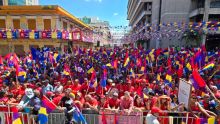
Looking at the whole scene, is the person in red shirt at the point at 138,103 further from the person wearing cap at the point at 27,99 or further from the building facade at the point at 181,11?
the building facade at the point at 181,11

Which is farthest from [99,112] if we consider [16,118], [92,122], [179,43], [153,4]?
[153,4]

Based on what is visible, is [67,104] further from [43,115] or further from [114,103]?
[114,103]

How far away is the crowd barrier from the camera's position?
5.69 meters

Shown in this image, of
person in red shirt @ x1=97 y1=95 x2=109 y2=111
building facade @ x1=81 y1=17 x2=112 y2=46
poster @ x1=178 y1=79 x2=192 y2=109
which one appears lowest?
person in red shirt @ x1=97 y1=95 x2=109 y2=111

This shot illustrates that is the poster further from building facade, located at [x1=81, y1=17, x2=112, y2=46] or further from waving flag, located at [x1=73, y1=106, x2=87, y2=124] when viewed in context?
building facade, located at [x1=81, y1=17, x2=112, y2=46]

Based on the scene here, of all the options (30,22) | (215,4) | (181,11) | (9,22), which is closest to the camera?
(30,22)

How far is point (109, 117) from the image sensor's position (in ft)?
19.0

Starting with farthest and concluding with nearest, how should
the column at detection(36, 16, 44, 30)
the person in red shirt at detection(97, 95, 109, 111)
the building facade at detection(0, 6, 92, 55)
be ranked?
the column at detection(36, 16, 44, 30) → the building facade at detection(0, 6, 92, 55) → the person in red shirt at detection(97, 95, 109, 111)

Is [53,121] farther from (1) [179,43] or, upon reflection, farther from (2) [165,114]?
(1) [179,43]

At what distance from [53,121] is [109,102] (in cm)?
175

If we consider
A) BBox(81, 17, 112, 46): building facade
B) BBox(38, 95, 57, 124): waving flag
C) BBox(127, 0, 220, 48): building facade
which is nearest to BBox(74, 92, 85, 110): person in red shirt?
BBox(38, 95, 57, 124): waving flag

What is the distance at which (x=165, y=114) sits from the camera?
5711 mm

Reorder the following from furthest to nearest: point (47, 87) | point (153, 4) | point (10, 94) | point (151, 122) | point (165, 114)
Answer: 1. point (153, 4)
2. point (47, 87)
3. point (10, 94)
4. point (165, 114)
5. point (151, 122)

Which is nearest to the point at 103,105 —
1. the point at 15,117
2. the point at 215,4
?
the point at 15,117
